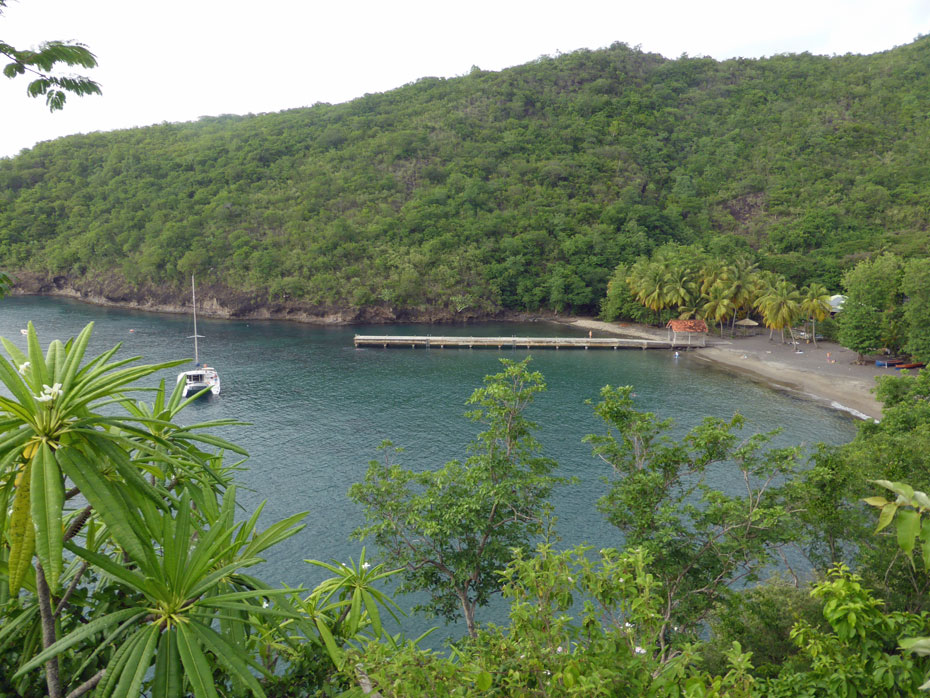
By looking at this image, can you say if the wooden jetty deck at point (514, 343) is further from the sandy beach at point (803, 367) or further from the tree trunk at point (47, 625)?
the tree trunk at point (47, 625)

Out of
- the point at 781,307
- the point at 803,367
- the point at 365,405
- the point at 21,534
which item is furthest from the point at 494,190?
the point at 21,534

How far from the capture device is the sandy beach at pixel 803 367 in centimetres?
3819

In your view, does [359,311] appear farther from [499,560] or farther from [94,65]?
[94,65]

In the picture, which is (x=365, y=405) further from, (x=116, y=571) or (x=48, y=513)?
(x=48, y=513)

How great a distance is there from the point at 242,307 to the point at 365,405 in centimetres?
4014

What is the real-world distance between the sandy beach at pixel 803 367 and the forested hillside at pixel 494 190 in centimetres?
1490

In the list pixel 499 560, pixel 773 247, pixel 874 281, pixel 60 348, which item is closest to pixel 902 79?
pixel 773 247

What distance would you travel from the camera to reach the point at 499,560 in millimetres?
11570

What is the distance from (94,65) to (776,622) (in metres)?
13.1

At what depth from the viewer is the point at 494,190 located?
272 ft

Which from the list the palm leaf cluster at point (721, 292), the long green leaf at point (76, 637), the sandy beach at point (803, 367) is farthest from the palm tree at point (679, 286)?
the long green leaf at point (76, 637)

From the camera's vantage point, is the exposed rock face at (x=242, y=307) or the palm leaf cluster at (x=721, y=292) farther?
the exposed rock face at (x=242, y=307)

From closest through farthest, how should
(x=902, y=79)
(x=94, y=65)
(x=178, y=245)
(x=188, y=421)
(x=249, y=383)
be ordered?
(x=94, y=65), (x=188, y=421), (x=249, y=383), (x=178, y=245), (x=902, y=79)

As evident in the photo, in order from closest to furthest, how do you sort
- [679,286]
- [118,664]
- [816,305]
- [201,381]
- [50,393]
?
[50,393], [118,664], [201,381], [816,305], [679,286]
